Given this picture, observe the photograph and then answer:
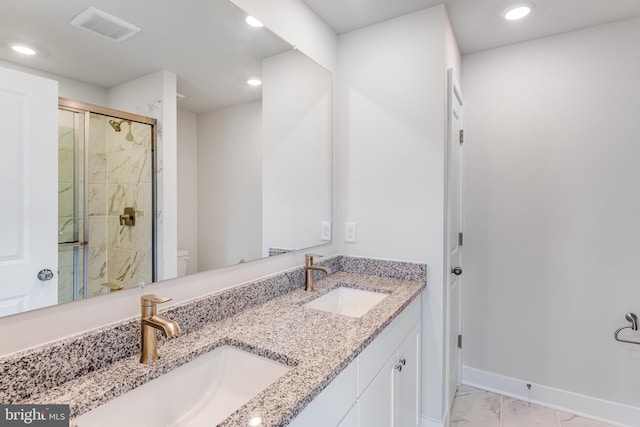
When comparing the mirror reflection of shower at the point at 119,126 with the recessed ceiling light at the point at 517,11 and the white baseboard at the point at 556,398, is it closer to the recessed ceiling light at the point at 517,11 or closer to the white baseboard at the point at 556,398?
the recessed ceiling light at the point at 517,11

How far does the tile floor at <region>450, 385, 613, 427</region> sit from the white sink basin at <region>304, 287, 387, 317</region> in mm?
990

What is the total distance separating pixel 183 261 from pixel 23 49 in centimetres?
72

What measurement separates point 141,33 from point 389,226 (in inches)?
56.5

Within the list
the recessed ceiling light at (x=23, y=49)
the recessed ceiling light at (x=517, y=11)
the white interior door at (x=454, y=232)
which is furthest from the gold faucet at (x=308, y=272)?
the recessed ceiling light at (x=517, y=11)

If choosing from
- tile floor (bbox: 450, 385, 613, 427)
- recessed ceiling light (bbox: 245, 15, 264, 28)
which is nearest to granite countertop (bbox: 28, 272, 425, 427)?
tile floor (bbox: 450, 385, 613, 427)

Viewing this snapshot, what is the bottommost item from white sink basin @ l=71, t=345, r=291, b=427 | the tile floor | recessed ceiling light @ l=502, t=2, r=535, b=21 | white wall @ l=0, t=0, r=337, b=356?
the tile floor

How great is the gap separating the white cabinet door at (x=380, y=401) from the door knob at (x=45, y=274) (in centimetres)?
97

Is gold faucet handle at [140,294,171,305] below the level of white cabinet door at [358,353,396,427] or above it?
above

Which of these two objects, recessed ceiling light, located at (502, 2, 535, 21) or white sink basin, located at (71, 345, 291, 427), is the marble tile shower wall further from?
recessed ceiling light, located at (502, 2, 535, 21)

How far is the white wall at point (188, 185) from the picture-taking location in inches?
45.7

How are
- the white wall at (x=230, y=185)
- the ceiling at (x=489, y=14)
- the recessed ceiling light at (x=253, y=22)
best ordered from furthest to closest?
1. the ceiling at (x=489, y=14)
2. the recessed ceiling light at (x=253, y=22)
3. the white wall at (x=230, y=185)

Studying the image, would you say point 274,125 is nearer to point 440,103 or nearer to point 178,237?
point 178,237

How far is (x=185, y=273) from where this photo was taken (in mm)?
1132

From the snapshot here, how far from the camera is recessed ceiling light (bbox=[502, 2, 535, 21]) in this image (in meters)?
1.72
